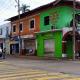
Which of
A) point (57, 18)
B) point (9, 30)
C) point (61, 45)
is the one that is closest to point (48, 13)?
point (57, 18)

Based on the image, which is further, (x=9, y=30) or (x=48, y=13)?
(x=9, y=30)

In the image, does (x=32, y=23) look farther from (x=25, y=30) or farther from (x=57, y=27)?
(x=57, y=27)

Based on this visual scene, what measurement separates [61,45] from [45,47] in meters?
4.47

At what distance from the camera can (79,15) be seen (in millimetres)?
40406

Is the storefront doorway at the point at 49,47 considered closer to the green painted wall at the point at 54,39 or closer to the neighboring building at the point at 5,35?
the green painted wall at the point at 54,39

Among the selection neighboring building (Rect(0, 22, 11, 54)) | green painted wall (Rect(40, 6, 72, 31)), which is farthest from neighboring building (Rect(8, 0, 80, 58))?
neighboring building (Rect(0, 22, 11, 54))

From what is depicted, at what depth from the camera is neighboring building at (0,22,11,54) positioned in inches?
2234

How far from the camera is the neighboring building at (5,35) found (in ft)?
186

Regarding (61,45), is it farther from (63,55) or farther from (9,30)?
(9,30)

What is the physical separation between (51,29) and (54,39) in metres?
1.30

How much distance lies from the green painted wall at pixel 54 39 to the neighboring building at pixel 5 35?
40.6ft

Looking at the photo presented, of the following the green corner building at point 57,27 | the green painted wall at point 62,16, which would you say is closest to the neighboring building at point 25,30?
the green corner building at point 57,27

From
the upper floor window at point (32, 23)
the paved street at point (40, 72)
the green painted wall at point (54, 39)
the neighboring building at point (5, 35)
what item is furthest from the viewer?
the neighboring building at point (5, 35)

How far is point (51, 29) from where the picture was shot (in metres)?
41.2
